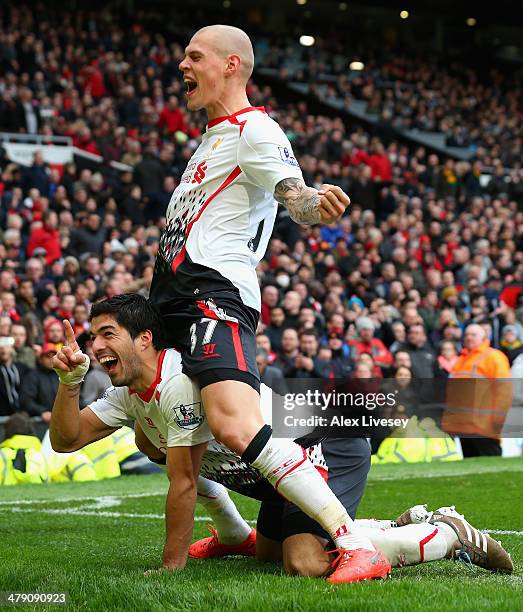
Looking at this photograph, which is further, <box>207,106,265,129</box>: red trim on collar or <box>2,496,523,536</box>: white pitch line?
<box>2,496,523,536</box>: white pitch line

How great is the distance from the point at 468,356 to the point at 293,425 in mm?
7762

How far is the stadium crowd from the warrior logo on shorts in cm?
754

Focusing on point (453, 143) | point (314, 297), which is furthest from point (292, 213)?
point (453, 143)

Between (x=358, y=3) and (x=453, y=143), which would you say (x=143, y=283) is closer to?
(x=453, y=143)

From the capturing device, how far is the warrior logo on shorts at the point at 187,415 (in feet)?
17.4

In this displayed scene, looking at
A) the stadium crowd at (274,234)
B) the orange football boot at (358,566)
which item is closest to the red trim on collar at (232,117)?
the orange football boot at (358,566)

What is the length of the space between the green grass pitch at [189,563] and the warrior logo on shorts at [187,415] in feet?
2.12

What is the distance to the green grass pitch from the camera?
4418 millimetres

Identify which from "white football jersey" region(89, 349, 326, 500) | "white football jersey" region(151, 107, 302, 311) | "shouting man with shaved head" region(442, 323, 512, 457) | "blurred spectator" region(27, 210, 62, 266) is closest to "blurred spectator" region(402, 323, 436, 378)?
"shouting man with shaved head" region(442, 323, 512, 457)

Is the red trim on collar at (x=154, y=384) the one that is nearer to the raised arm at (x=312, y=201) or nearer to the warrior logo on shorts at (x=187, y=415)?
the warrior logo on shorts at (x=187, y=415)

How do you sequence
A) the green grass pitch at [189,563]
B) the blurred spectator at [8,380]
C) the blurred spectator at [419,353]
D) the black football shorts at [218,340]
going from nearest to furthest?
the green grass pitch at [189,563] < the black football shorts at [218,340] < the blurred spectator at [8,380] < the blurred spectator at [419,353]

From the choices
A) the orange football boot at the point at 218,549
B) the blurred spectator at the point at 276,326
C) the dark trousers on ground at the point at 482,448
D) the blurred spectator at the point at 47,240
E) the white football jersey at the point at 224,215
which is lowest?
the dark trousers on ground at the point at 482,448

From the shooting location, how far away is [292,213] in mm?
5035

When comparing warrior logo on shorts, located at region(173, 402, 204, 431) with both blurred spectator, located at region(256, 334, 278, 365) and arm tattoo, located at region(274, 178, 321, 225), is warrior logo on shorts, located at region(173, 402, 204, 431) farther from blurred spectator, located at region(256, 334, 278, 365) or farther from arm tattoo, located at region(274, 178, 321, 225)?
blurred spectator, located at region(256, 334, 278, 365)
